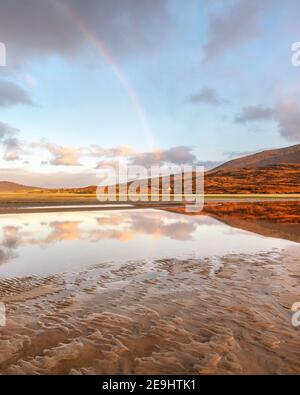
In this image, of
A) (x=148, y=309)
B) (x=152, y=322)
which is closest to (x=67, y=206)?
(x=148, y=309)

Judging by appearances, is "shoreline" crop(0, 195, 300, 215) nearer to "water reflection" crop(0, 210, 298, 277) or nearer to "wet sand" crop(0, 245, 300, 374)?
"water reflection" crop(0, 210, 298, 277)

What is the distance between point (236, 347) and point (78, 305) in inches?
149

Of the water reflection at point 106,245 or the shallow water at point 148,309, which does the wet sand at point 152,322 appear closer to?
the shallow water at point 148,309

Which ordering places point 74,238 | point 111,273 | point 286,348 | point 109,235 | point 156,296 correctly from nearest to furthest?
point 286,348 < point 156,296 < point 111,273 < point 74,238 < point 109,235

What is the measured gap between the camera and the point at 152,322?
6.38 m

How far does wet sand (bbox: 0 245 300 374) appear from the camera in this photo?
4.82 meters

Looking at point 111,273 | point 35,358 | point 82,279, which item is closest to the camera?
point 35,358

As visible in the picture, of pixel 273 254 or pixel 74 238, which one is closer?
pixel 273 254

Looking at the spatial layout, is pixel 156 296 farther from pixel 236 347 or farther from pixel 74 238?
pixel 74 238

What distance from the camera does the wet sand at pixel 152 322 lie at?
4824 mm

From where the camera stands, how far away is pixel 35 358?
16.1ft

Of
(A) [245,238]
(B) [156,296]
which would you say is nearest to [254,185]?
(A) [245,238]

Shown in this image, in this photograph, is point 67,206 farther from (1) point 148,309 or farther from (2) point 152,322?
(2) point 152,322

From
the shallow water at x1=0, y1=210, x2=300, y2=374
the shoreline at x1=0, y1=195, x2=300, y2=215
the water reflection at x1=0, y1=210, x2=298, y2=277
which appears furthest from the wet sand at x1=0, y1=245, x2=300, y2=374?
the shoreline at x1=0, y1=195, x2=300, y2=215
